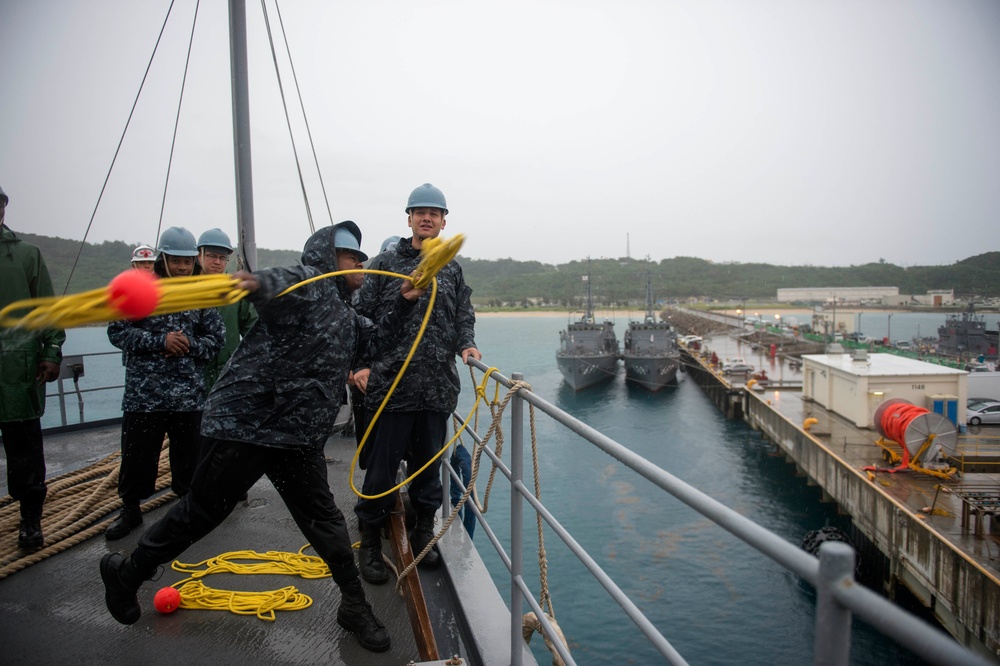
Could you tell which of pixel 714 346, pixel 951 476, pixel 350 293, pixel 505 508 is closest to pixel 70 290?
pixel 350 293

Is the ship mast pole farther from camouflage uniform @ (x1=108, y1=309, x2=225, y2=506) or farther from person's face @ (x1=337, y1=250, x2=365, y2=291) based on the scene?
person's face @ (x1=337, y1=250, x2=365, y2=291)

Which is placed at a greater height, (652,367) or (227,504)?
(227,504)

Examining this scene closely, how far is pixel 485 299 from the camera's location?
387 feet

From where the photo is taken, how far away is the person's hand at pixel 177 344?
362 cm

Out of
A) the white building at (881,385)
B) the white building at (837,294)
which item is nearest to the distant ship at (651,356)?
the white building at (881,385)

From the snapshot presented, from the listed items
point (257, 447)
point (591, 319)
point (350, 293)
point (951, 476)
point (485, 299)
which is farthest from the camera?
point (485, 299)

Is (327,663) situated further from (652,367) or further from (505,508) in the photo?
(652,367)

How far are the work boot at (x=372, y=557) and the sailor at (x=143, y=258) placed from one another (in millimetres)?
2298

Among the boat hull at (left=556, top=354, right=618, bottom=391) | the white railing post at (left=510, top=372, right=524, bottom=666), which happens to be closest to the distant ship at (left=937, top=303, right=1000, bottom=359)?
the boat hull at (left=556, top=354, right=618, bottom=391)

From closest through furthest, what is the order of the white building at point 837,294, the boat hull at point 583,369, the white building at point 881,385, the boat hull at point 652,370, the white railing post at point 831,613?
the white railing post at point 831,613 < the white building at point 881,385 < the boat hull at point 652,370 < the boat hull at point 583,369 < the white building at point 837,294

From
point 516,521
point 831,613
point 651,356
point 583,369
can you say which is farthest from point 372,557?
point 651,356

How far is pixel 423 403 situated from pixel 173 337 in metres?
1.63

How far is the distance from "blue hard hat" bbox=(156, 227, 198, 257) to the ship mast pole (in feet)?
1.43

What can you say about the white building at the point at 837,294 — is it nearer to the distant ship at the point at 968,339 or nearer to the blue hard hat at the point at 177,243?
the distant ship at the point at 968,339
